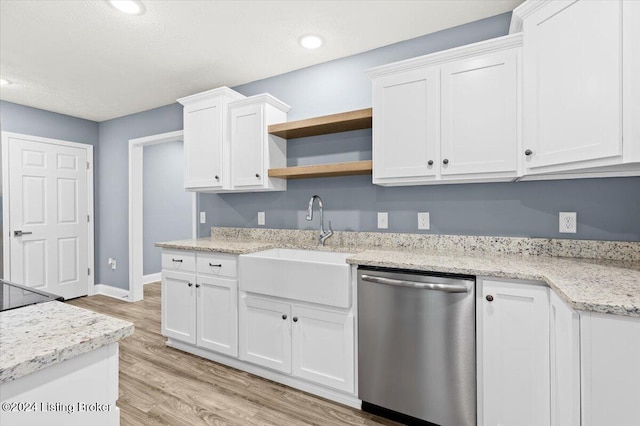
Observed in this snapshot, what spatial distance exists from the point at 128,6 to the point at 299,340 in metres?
2.42

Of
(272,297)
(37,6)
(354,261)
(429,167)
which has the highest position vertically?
(37,6)

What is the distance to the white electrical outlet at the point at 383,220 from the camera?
2455 mm

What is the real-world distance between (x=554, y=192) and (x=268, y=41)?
227 cm

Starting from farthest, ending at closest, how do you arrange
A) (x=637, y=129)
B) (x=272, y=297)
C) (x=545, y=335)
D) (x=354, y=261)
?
(x=272, y=297)
(x=354, y=261)
(x=545, y=335)
(x=637, y=129)

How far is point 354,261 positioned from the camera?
1.88 m

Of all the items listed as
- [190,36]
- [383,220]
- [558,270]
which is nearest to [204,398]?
[383,220]

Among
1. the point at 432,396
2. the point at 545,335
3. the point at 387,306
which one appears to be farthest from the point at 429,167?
the point at 432,396

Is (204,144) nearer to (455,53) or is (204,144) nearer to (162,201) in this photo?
(455,53)

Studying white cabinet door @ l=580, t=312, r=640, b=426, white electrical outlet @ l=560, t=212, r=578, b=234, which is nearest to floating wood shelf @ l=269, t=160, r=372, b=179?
white electrical outlet @ l=560, t=212, r=578, b=234

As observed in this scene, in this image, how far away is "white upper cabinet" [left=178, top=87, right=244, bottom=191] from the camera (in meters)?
2.83

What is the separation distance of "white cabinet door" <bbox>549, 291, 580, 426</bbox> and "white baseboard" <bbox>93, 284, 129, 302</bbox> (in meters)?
4.62

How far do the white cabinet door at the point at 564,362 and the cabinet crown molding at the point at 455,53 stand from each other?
139cm

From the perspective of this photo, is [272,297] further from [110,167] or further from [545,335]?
[110,167]

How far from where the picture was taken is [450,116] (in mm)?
1949
